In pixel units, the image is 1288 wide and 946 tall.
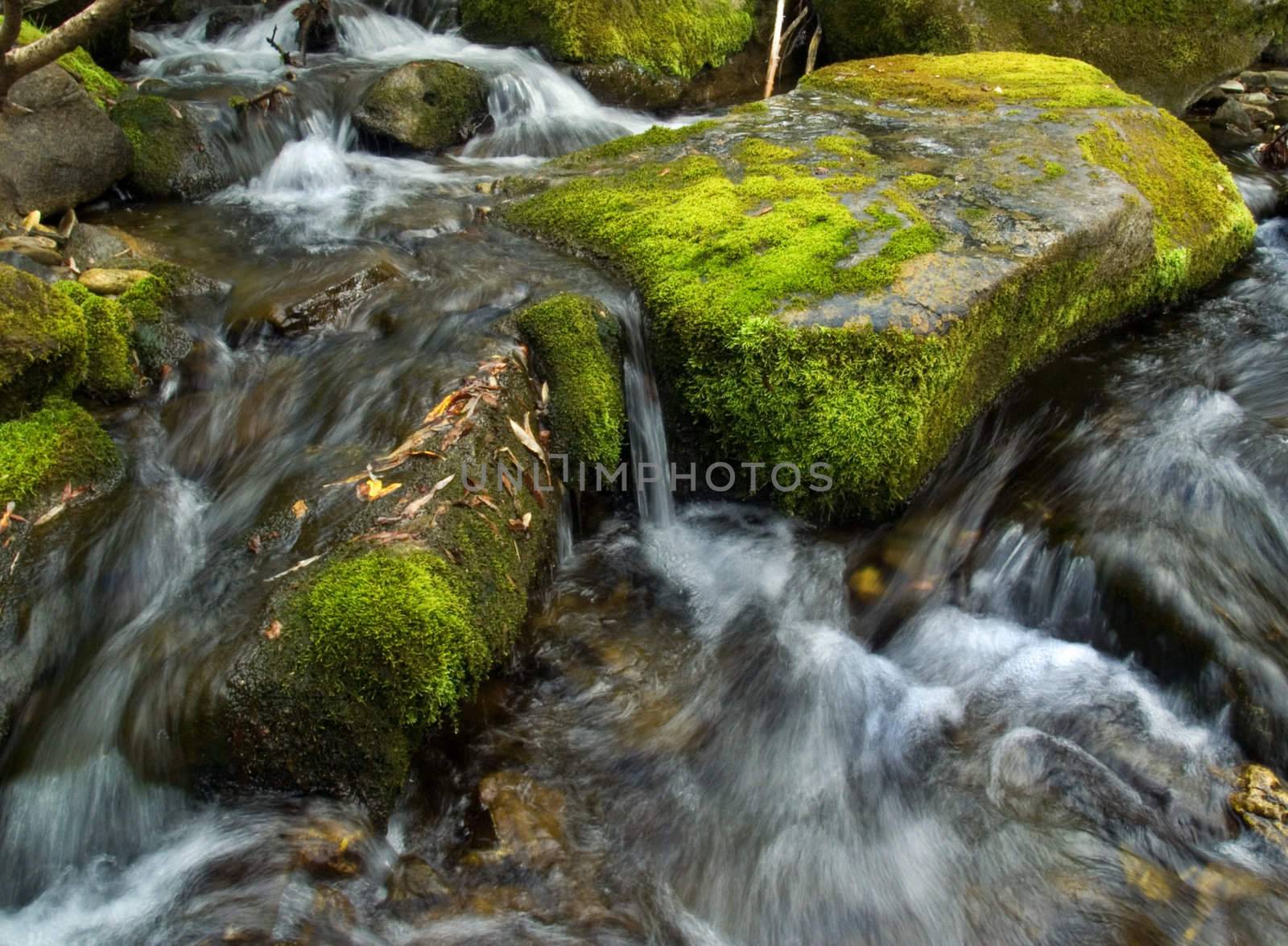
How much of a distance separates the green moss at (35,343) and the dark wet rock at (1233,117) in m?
11.9

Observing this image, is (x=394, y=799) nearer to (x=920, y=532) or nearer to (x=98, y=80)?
(x=920, y=532)

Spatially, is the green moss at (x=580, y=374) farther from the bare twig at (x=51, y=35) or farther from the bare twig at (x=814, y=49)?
the bare twig at (x=814, y=49)

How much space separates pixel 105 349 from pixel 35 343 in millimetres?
440

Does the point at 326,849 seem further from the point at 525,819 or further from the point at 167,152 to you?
the point at 167,152

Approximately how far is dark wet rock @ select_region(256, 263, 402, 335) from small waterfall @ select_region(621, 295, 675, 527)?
67.3 inches

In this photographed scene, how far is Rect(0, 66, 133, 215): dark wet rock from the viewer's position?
5828 mm

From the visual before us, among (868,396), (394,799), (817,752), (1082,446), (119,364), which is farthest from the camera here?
(1082,446)

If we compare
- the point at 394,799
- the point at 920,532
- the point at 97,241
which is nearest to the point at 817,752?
the point at 920,532

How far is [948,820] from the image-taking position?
11.4ft

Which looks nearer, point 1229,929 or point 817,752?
point 1229,929

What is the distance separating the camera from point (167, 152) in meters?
6.89

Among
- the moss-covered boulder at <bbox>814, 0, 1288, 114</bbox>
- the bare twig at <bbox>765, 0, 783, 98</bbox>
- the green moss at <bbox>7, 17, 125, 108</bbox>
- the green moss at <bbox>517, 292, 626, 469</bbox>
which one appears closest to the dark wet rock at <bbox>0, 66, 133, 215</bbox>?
the green moss at <bbox>7, 17, 125, 108</bbox>

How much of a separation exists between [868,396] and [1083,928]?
235 cm

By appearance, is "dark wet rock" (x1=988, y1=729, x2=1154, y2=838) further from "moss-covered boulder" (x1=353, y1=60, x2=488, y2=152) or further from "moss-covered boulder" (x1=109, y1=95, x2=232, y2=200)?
"moss-covered boulder" (x1=353, y1=60, x2=488, y2=152)
